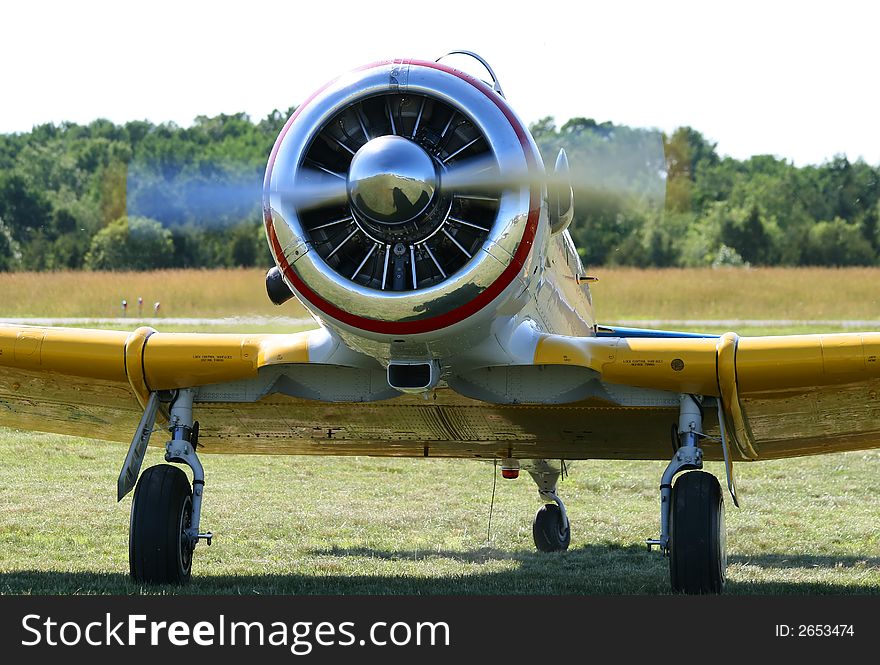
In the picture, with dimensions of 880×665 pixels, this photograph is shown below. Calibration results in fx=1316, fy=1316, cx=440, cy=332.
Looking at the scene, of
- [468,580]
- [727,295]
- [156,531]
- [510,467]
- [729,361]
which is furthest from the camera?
[727,295]

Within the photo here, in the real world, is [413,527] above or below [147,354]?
below

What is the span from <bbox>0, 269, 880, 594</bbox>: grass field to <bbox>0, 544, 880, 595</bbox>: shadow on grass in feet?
0.06

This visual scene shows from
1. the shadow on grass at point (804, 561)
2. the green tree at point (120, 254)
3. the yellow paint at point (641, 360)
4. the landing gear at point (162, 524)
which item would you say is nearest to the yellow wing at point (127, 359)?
the landing gear at point (162, 524)

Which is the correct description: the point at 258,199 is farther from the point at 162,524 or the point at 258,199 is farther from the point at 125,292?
the point at 125,292

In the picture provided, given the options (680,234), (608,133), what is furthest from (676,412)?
(680,234)

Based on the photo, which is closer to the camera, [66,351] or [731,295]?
[66,351]

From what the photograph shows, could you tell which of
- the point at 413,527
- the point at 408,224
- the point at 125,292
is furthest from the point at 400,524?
the point at 125,292

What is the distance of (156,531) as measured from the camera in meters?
7.11

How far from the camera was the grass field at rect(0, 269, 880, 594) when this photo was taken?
26.2 ft

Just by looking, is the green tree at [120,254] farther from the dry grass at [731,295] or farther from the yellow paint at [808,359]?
the dry grass at [731,295]

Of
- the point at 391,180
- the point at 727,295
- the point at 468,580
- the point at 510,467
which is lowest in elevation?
the point at 468,580

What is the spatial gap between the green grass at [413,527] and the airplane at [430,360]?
77 cm

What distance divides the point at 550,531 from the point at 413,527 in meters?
1.24

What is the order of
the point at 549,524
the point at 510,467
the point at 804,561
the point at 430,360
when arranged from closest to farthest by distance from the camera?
1. the point at 430,360
2. the point at 804,561
3. the point at 510,467
4. the point at 549,524
